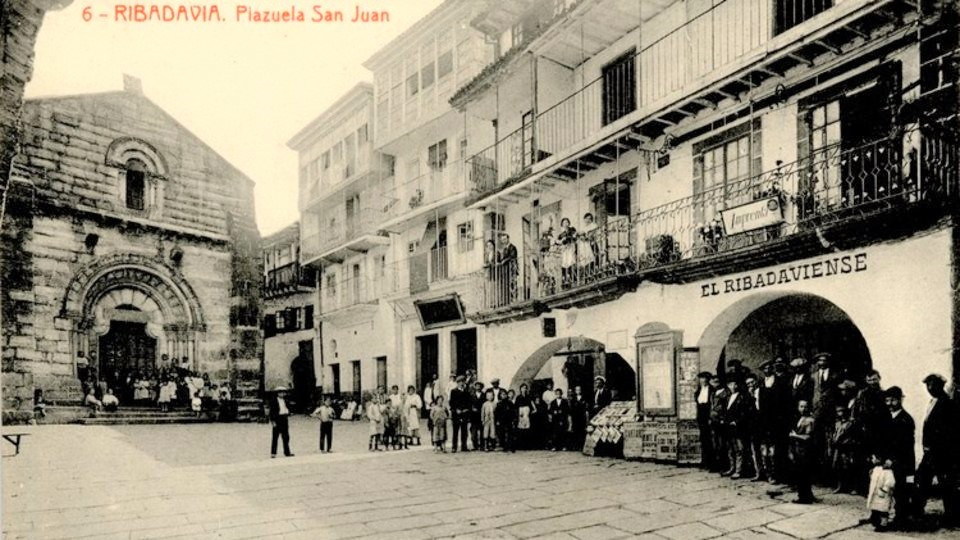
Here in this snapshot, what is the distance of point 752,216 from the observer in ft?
34.4

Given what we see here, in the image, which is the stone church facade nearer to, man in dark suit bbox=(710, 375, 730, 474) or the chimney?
the chimney

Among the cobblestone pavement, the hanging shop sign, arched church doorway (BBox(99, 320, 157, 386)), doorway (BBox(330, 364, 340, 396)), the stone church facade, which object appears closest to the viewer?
the cobblestone pavement

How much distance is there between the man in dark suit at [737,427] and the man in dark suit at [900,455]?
2.55 m

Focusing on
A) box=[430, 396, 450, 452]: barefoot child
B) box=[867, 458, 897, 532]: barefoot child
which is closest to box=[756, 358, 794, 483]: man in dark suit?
box=[867, 458, 897, 532]: barefoot child

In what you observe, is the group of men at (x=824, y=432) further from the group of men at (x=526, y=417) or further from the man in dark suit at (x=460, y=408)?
the man in dark suit at (x=460, y=408)

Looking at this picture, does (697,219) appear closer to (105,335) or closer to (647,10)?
(647,10)

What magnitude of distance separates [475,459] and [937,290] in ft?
25.5

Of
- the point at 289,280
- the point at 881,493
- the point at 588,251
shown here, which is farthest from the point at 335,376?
the point at 881,493

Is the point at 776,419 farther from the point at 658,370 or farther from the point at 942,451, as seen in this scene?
the point at 658,370

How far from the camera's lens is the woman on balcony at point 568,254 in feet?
47.5

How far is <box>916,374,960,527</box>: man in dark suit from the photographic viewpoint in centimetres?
664

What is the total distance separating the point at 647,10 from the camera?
1384cm

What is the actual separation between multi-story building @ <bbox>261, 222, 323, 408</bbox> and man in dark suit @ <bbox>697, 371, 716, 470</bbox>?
24.2 meters

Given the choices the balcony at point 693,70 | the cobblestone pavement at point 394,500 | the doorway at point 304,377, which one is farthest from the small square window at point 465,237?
the doorway at point 304,377
